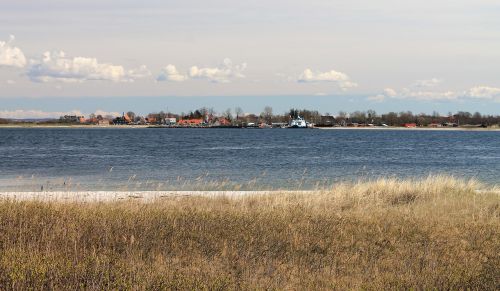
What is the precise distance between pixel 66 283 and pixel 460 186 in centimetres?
1972

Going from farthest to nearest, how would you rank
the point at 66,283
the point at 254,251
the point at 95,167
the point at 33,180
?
the point at 95,167 < the point at 33,180 < the point at 254,251 < the point at 66,283

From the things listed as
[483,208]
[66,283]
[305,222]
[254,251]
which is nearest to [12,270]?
[66,283]

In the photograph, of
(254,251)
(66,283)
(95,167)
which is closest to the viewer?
(66,283)

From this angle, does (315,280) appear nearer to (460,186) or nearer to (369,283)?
(369,283)

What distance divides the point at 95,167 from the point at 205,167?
898 cm

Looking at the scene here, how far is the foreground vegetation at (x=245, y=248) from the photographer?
9.00 meters

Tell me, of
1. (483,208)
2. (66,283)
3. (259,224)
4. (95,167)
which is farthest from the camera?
(95,167)

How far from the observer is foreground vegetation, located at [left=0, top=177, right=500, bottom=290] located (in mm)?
9000

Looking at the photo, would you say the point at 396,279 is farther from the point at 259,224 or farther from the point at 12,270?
the point at 12,270

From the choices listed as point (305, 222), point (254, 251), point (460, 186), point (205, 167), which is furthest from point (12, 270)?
point (205, 167)

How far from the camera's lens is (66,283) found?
28.0 feet

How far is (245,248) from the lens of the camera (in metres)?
11.5

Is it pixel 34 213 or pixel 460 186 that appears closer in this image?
pixel 34 213

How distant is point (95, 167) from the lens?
4772cm
